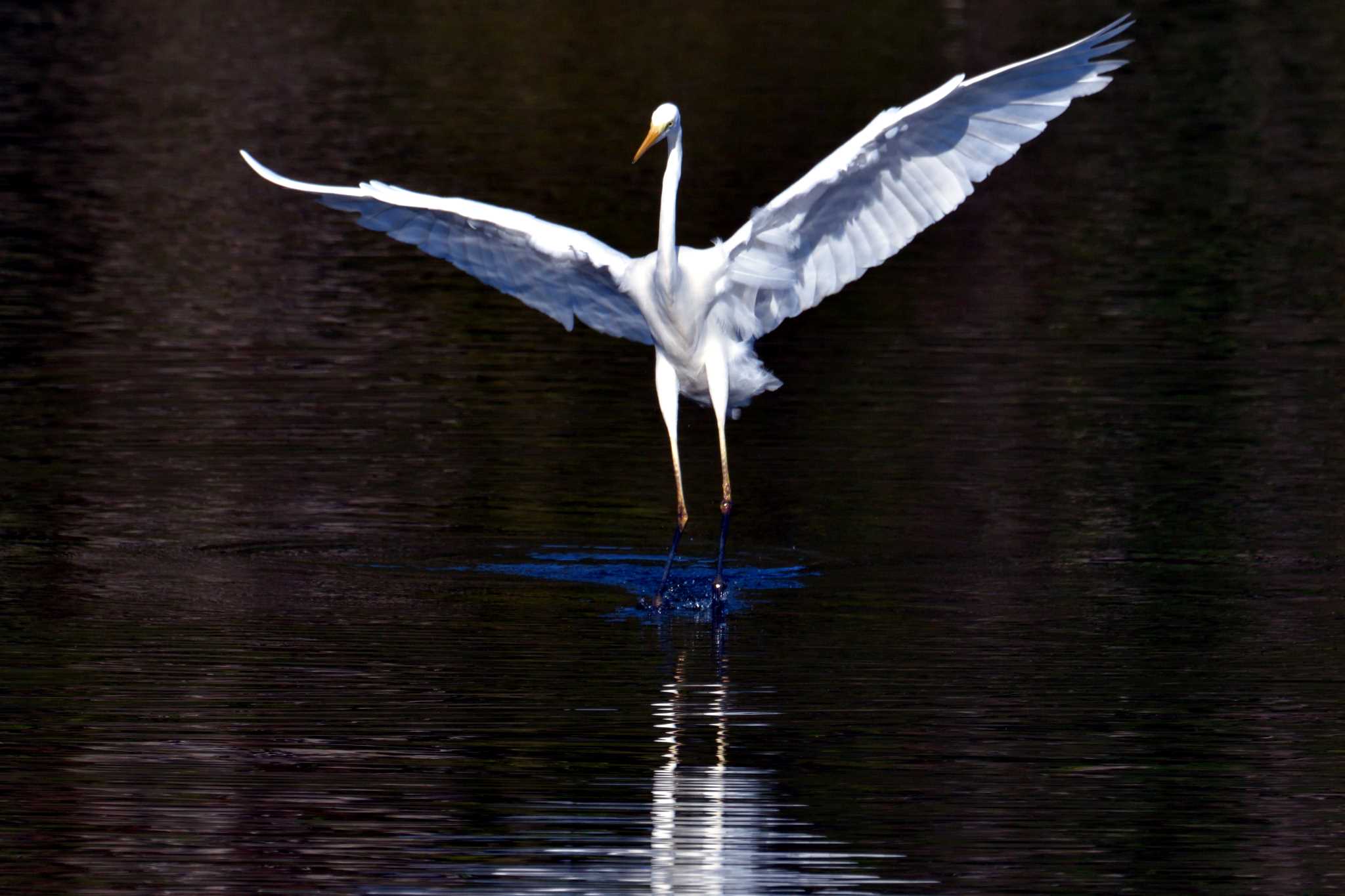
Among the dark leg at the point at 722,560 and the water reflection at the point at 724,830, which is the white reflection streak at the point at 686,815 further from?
the dark leg at the point at 722,560

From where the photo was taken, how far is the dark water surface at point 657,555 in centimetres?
858

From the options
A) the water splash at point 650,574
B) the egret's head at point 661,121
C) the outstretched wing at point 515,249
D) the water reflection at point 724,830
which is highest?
the egret's head at point 661,121

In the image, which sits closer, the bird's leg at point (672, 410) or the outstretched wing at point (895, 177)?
the outstretched wing at point (895, 177)

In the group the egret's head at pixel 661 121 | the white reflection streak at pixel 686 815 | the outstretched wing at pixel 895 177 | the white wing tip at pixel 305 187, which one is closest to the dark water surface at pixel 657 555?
the white reflection streak at pixel 686 815

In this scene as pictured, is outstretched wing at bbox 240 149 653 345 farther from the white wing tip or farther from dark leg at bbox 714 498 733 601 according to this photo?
dark leg at bbox 714 498 733 601

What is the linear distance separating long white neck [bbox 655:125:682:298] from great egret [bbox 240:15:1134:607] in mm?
10

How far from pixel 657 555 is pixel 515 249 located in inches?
71.2

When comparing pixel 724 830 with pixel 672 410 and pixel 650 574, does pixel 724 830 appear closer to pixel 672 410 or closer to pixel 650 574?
pixel 650 574

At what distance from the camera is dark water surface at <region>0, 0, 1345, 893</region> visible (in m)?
8.58

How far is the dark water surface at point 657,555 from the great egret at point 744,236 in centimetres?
112

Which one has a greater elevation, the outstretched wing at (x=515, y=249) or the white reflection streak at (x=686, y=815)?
the outstretched wing at (x=515, y=249)

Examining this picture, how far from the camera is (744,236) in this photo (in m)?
12.3

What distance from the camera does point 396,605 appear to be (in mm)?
11875

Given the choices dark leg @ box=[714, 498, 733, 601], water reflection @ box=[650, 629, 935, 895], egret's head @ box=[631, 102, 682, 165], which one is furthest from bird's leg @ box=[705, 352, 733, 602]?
water reflection @ box=[650, 629, 935, 895]
